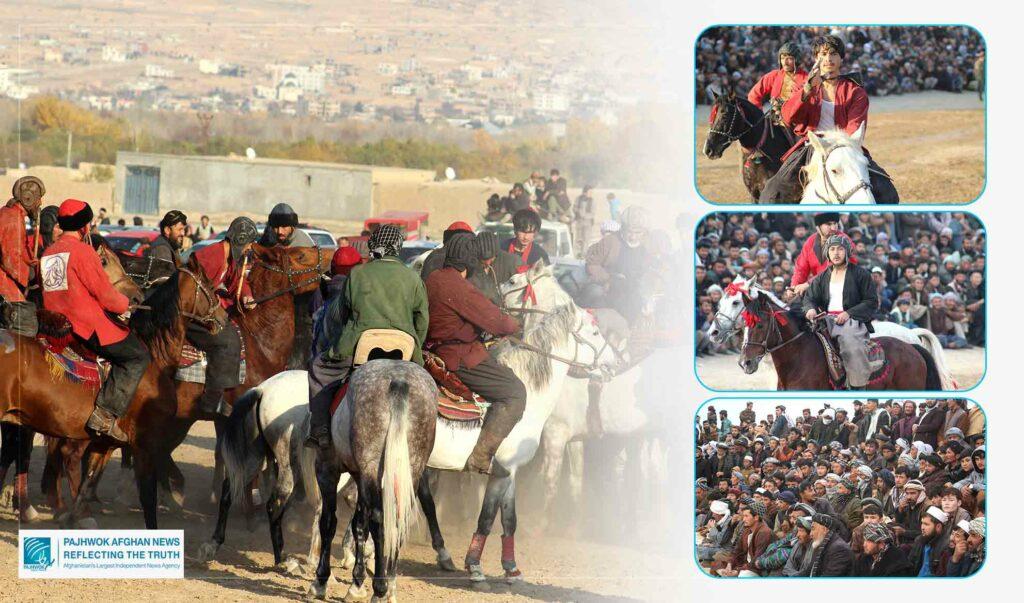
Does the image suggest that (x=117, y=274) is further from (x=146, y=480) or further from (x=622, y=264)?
(x=622, y=264)

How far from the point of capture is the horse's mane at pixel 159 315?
9.95 meters

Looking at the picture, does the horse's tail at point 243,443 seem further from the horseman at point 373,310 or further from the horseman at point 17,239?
the horseman at point 17,239

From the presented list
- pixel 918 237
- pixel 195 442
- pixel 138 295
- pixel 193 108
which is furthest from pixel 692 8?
pixel 195 442

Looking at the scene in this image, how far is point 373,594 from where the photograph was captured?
8.77 meters

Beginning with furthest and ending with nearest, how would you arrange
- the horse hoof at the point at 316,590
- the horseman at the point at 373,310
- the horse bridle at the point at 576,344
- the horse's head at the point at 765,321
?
the horse bridle at the point at 576,344
the horse's head at the point at 765,321
the horse hoof at the point at 316,590
the horseman at the point at 373,310

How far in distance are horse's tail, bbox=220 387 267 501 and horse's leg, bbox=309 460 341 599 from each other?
68cm

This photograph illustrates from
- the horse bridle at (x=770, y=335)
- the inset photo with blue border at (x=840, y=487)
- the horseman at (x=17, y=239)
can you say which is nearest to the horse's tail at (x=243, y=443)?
the horseman at (x=17, y=239)

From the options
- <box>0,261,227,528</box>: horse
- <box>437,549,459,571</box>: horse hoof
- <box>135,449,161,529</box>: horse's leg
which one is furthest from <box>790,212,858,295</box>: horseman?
<box>135,449,161,529</box>: horse's leg

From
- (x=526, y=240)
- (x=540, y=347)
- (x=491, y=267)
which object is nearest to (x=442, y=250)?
(x=491, y=267)

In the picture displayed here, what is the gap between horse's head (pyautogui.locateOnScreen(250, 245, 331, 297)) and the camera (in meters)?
10.8

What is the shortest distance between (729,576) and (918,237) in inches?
92.0

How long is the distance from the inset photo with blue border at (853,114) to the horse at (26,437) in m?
3.84

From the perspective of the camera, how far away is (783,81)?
30.3 ft

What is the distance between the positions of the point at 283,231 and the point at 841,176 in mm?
3671
